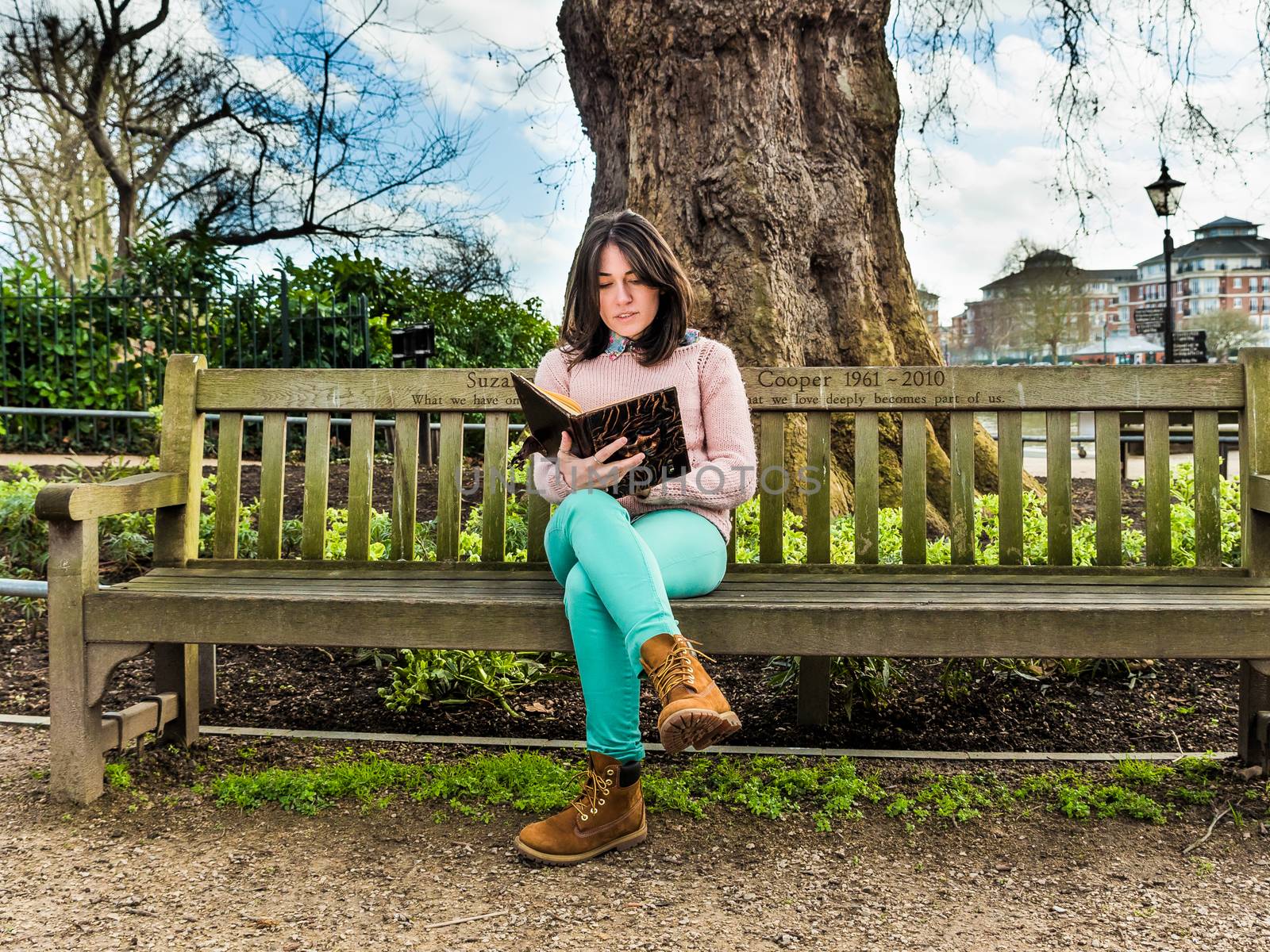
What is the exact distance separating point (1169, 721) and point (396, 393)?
268 centimetres

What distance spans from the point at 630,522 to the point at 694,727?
2.19 feet

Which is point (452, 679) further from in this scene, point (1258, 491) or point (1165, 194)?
point (1165, 194)

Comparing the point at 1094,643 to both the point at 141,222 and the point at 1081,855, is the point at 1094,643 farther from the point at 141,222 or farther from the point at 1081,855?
the point at 141,222

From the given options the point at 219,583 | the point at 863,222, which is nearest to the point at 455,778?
the point at 219,583

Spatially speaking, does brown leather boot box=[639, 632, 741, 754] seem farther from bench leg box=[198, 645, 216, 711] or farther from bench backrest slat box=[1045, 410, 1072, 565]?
bench leg box=[198, 645, 216, 711]

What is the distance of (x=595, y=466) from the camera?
2715 mm

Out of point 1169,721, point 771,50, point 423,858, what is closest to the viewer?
point 423,858

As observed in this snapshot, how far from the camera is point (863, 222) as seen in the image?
5.51 meters

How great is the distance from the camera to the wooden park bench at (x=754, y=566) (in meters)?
2.64

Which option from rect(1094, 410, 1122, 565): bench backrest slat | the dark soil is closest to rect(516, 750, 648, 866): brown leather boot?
the dark soil

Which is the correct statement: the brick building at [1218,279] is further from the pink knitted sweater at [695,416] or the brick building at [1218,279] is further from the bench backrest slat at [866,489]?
the pink knitted sweater at [695,416]

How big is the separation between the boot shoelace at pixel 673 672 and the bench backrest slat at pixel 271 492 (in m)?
1.55

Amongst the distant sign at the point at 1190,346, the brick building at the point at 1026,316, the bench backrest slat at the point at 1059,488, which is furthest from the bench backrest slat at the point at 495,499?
the brick building at the point at 1026,316

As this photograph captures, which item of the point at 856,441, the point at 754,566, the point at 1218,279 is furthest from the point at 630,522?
the point at 1218,279
